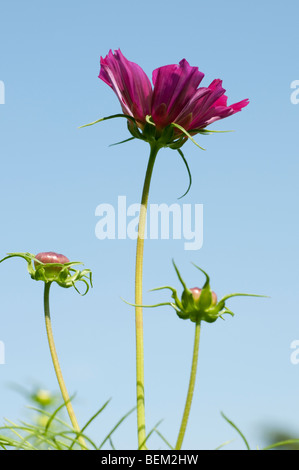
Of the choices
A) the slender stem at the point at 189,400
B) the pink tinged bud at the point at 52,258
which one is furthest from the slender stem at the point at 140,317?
the pink tinged bud at the point at 52,258

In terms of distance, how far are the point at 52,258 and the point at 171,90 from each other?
0.32 m

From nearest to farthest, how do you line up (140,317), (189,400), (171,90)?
(189,400)
(140,317)
(171,90)

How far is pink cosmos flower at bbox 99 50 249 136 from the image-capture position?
1.11 m

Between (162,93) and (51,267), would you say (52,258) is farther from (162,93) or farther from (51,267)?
(162,93)

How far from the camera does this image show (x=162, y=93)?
1.12m

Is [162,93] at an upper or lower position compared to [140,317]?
upper

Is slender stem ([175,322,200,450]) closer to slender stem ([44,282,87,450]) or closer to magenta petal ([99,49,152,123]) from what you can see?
slender stem ([44,282,87,450])

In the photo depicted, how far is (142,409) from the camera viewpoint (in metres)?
0.97

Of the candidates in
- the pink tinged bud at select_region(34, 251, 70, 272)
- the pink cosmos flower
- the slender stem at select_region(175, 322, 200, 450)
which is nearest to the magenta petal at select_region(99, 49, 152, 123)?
the pink cosmos flower

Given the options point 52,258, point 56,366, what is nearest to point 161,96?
point 52,258

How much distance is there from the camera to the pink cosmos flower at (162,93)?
111 centimetres

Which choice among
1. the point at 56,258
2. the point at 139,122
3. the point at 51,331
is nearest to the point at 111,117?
the point at 139,122
